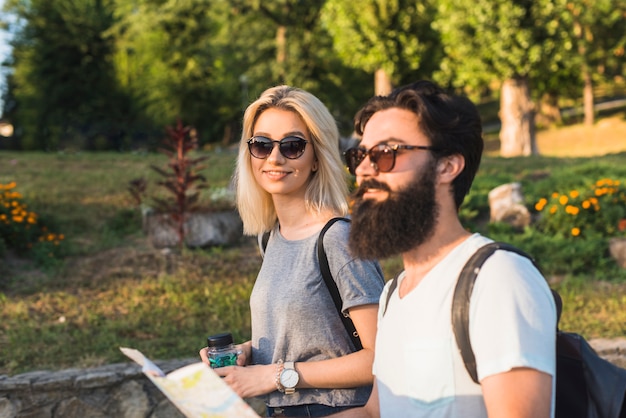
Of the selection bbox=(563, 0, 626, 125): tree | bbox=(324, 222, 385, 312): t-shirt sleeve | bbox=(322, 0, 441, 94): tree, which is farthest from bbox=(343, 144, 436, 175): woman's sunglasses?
bbox=(563, 0, 626, 125): tree

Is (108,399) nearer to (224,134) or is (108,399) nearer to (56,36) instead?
(56,36)

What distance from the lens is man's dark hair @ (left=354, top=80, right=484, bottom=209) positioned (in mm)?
2021

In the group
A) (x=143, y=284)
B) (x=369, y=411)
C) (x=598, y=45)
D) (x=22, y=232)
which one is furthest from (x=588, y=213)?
(x=598, y=45)

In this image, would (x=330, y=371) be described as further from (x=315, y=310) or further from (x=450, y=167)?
(x=450, y=167)

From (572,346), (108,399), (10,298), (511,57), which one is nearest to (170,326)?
(108,399)

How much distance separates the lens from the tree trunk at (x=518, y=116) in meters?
22.1

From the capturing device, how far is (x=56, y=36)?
125ft

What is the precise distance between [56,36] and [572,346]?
39905 mm

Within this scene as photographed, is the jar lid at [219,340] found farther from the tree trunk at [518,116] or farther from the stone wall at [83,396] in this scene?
the tree trunk at [518,116]

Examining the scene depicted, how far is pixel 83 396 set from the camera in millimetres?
5445

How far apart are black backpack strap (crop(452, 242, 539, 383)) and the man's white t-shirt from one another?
0.02 meters

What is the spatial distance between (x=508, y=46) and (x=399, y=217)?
20005 mm

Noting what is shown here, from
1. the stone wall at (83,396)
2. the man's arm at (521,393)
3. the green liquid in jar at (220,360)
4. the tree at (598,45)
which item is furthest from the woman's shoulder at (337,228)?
the tree at (598,45)

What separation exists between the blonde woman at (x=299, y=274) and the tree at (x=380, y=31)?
21.1 metres
